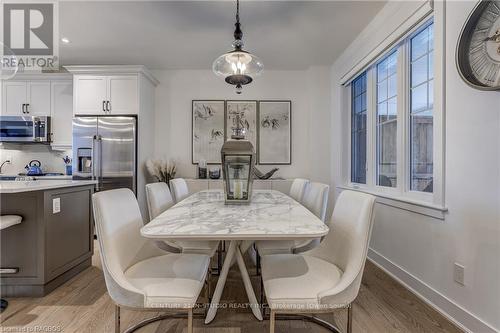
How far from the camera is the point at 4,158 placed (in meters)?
4.33

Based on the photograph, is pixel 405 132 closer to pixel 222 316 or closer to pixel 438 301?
pixel 438 301

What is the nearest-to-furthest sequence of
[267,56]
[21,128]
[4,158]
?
[267,56] → [21,128] → [4,158]

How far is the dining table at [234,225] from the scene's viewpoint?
3.66 ft

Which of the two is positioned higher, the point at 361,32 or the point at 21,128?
the point at 361,32

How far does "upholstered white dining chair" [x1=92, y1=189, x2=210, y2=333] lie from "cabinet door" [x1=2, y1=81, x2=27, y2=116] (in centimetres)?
402

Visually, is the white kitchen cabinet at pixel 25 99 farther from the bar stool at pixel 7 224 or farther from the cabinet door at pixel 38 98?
the bar stool at pixel 7 224

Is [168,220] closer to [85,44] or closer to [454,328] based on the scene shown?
[454,328]

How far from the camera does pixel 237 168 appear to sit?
1789mm

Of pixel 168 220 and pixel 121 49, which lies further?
pixel 121 49

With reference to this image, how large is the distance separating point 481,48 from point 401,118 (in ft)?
3.33

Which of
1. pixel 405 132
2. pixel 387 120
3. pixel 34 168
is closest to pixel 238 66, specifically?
pixel 405 132

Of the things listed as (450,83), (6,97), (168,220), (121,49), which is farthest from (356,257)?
(6,97)

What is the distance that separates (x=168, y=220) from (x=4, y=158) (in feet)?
15.6

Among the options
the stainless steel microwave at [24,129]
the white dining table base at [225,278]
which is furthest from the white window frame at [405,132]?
the stainless steel microwave at [24,129]
